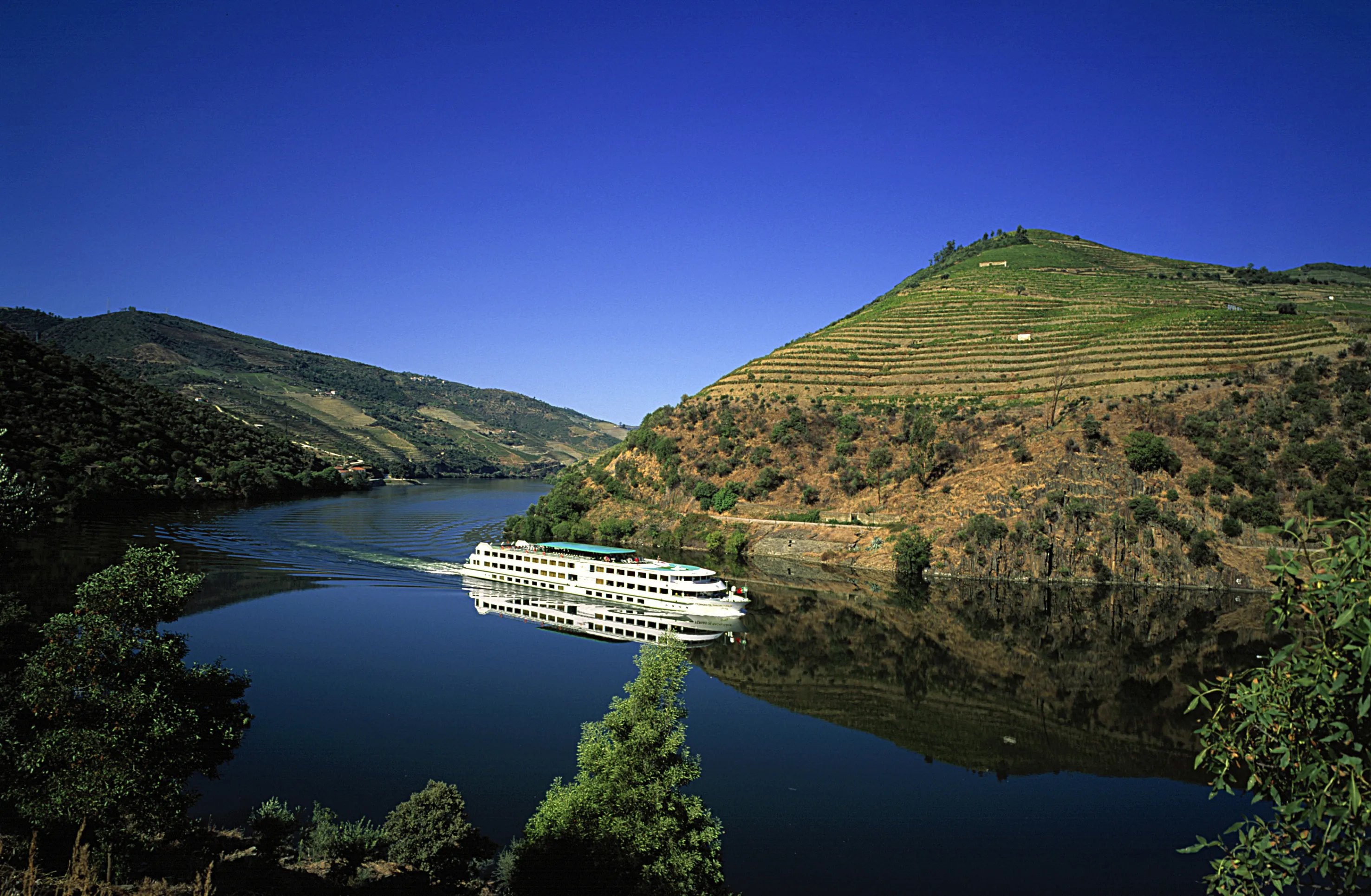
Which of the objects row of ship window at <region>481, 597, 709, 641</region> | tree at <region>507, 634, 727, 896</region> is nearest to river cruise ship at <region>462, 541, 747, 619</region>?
row of ship window at <region>481, 597, 709, 641</region>

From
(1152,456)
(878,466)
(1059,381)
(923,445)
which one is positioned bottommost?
(878,466)

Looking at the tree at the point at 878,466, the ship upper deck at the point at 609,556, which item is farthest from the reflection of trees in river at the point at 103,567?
the tree at the point at 878,466

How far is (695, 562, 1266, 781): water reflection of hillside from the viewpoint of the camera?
30.2 metres

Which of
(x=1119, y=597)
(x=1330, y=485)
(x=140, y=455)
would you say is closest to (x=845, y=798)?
(x=1119, y=597)

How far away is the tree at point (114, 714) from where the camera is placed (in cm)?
1261

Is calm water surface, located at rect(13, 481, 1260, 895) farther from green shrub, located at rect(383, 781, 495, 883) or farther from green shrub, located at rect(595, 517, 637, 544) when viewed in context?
green shrub, located at rect(595, 517, 637, 544)

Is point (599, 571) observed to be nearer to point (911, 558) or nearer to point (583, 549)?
point (583, 549)

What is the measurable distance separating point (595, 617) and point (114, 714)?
121 ft

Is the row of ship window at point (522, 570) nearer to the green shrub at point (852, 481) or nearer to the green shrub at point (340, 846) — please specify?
the green shrub at point (852, 481)

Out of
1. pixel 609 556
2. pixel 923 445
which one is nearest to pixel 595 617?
pixel 609 556

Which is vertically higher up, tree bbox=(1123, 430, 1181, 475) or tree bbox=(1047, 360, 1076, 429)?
tree bbox=(1047, 360, 1076, 429)

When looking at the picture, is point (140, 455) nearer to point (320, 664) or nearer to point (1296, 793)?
point (320, 664)

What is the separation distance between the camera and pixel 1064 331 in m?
91.9

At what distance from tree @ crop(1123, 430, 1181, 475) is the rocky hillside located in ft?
0.67
